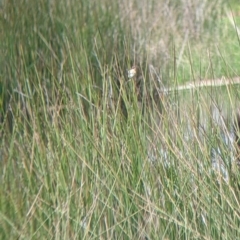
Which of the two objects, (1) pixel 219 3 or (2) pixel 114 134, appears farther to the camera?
(1) pixel 219 3

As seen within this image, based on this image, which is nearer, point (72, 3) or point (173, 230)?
point (173, 230)

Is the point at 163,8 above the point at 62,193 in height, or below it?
below

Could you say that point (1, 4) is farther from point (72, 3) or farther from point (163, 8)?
point (163, 8)

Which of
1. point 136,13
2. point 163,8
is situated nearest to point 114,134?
point 136,13

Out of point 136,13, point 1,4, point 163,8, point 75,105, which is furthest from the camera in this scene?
point 163,8

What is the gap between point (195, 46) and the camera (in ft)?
17.6

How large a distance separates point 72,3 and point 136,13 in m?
0.68

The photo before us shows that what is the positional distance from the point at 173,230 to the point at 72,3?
250 cm

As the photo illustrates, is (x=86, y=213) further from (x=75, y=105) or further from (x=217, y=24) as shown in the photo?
(x=217, y=24)

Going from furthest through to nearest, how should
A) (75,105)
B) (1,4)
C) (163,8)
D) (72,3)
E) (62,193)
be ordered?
(163,8)
(72,3)
(1,4)
(75,105)
(62,193)

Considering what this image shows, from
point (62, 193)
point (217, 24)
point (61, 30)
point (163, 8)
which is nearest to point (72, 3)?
point (61, 30)

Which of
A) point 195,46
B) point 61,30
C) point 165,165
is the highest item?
→ point 165,165

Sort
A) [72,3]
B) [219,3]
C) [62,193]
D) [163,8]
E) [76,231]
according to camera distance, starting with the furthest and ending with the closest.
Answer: [219,3], [163,8], [72,3], [62,193], [76,231]

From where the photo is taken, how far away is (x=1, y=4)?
4.20m
